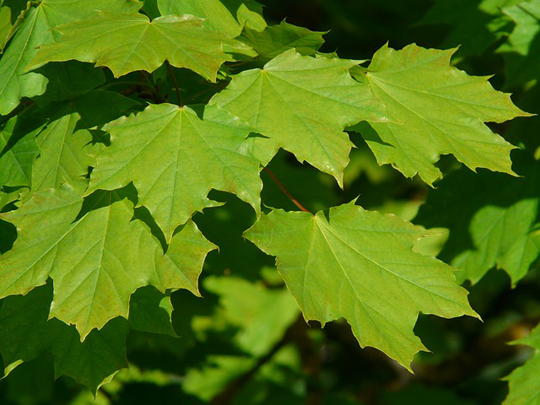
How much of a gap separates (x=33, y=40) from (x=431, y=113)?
3.00 ft

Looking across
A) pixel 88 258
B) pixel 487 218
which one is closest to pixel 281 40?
pixel 88 258

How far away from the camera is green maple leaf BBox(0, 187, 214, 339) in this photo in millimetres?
1386

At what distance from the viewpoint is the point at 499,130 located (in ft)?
8.29

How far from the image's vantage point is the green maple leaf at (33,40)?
149 cm

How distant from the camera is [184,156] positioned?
138 cm

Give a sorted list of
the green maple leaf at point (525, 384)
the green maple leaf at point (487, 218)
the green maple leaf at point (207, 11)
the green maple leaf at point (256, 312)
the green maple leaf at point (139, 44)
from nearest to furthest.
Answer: the green maple leaf at point (139, 44) → the green maple leaf at point (207, 11) → the green maple leaf at point (525, 384) → the green maple leaf at point (487, 218) → the green maple leaf at point (256, 312)

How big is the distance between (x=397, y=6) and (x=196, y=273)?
2599 millimetres

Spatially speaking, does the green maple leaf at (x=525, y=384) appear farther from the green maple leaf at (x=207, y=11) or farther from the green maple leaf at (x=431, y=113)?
the green maple leaf at (x=207, y=11)

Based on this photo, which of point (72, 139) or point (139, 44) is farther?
point (72, 139)

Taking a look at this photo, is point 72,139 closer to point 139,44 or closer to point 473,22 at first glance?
point 139,44

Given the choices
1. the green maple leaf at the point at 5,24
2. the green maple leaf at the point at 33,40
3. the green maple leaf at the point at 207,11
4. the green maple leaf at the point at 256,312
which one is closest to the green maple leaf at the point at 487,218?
the green maple leaf at the point at 207,11

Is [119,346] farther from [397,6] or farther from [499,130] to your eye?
[397,6]

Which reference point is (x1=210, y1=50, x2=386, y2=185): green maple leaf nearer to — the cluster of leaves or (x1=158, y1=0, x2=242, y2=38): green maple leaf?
the cluster of leaves

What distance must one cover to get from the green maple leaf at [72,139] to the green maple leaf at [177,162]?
12cm
